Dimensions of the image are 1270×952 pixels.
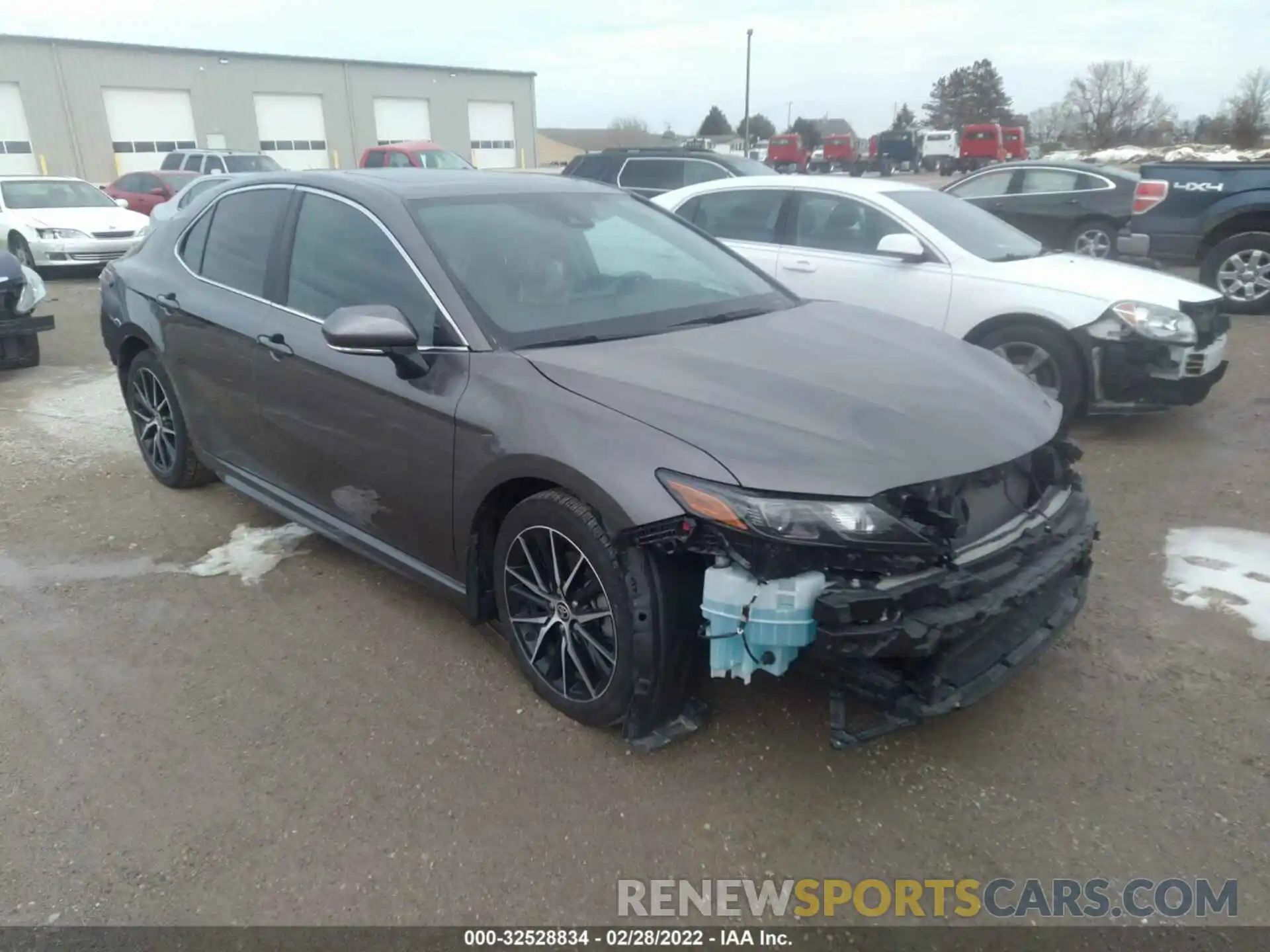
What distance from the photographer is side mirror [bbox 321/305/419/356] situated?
2971mm

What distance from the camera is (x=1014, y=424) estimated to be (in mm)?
2951

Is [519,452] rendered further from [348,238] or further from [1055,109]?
[1055,109]

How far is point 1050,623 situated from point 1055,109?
246 feet

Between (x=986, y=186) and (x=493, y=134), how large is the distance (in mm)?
40232

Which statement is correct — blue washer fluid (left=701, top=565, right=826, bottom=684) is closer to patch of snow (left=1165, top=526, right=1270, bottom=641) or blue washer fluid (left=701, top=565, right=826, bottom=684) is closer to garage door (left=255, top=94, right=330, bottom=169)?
patch of snow (left=1165, top=526, right=1270, bottom=641)

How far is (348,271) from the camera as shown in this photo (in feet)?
11.6

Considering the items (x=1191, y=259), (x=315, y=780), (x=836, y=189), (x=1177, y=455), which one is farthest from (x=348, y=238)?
(x=1191, y=259)

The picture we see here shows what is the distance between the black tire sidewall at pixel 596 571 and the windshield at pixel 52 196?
15169mm

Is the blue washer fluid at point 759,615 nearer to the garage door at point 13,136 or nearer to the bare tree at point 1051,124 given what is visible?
the garage door at point 13,136

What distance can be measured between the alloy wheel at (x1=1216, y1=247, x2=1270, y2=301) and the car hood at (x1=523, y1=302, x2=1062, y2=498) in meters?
7.62

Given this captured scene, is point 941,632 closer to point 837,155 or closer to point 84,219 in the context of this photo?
point 84,219

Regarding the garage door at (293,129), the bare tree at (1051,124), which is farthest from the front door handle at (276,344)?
the bare tree at (1051,124)

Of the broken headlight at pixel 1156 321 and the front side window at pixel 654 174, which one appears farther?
the front side window at pixel 654 174

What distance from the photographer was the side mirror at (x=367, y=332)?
297 centimetres
